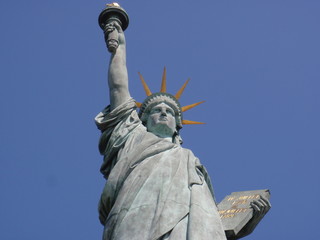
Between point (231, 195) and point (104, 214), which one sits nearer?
point (104, 214)

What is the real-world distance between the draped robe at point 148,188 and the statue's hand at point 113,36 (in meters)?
1.07

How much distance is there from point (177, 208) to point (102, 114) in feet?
7.82

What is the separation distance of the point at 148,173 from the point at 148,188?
0.27m

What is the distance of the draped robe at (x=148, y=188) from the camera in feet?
29.7

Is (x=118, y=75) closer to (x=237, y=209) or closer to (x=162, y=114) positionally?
(x=162, y=114)

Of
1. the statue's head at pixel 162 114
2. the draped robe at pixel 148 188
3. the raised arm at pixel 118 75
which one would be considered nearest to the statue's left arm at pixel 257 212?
the draped robe at pixel 148 188

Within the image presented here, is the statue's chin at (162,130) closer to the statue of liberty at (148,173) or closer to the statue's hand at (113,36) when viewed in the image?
the statue of liberty at (148,173)

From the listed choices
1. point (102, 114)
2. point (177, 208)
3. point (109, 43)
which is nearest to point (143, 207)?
point (177, 208)

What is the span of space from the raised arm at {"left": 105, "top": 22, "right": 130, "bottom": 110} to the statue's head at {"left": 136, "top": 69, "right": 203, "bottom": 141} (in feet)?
1.51

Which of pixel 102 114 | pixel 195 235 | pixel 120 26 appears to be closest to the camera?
pixel 195 235

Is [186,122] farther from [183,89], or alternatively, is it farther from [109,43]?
[109,43]

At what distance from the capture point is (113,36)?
1164 cm

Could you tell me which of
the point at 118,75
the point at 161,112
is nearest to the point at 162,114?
the point at 161,112

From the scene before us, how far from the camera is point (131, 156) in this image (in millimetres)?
10078
